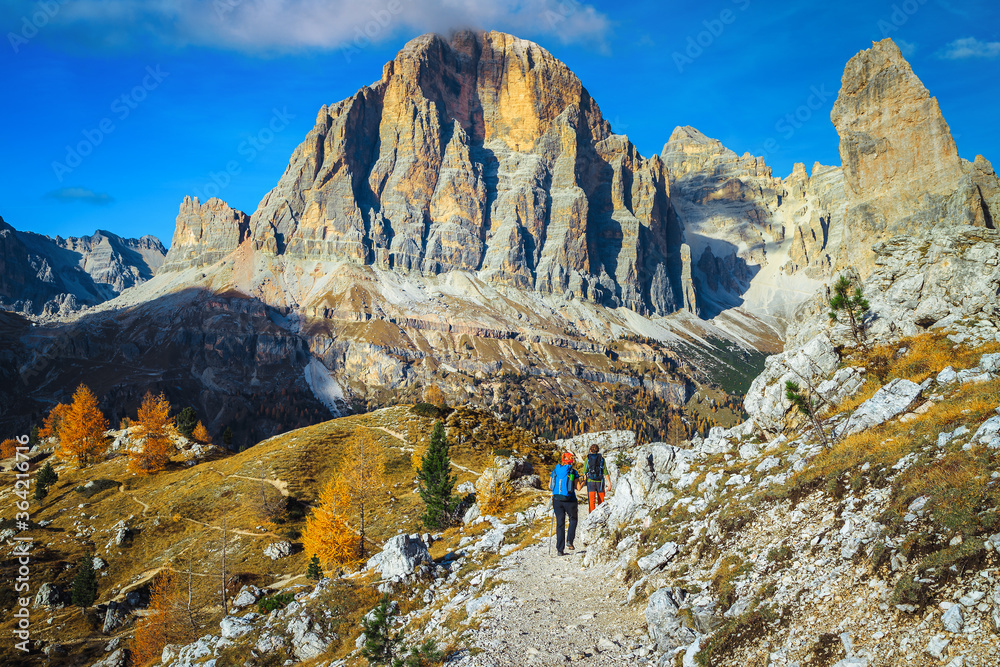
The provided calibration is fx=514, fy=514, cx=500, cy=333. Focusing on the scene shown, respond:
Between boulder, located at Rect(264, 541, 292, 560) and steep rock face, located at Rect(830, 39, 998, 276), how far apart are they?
119 meters

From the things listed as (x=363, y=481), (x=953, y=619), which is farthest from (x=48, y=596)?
(x=953, y=619)

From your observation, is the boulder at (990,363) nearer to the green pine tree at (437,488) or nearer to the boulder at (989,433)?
the boulder at (989,433)

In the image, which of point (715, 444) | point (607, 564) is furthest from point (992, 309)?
point (607, 564)

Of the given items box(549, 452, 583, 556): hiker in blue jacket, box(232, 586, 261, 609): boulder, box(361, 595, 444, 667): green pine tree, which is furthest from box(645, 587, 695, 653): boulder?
box(232, 586, 261, 609): boulder

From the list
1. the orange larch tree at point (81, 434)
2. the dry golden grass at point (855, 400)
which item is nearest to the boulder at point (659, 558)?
the dry golden grass at point (855, 400)

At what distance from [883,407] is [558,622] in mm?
13628

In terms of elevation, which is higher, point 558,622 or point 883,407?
point 883,407

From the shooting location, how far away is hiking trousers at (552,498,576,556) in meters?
20.6

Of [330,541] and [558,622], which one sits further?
[330,541]

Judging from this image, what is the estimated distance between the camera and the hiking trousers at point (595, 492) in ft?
74.9

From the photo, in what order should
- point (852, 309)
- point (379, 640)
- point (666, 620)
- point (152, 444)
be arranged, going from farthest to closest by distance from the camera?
point (152, 444) → point (852, 309) → point (379, 640) → point (666, 620)

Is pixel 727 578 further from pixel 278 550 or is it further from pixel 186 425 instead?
pixel 186 425

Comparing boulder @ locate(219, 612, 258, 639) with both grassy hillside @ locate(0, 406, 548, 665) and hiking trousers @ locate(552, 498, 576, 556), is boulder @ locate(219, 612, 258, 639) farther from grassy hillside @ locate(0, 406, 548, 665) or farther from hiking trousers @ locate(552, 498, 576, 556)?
grassy hillside @ locate(0, 406, 548, 665)

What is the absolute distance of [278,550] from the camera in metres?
51.7
